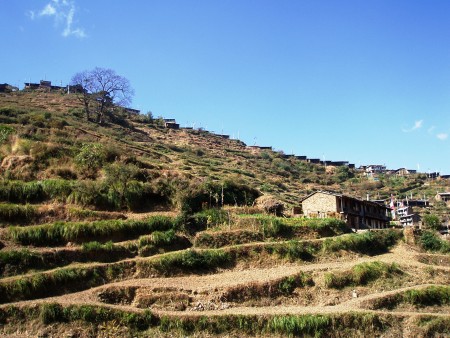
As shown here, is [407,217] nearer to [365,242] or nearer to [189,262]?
[365,242]

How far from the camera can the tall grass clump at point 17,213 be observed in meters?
28.3

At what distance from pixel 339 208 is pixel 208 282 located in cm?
2214

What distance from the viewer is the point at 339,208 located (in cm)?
4462

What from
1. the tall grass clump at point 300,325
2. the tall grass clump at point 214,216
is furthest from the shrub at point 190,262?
the tall grass clump at point 300,325

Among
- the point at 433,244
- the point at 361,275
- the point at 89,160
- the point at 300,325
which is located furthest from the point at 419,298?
the point at 89,160

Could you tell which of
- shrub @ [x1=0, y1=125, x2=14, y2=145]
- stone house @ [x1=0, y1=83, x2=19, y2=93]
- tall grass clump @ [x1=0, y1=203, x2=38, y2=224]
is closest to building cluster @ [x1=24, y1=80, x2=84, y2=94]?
stone house @ [x1=0, y1=83, x2=19, y2=93]

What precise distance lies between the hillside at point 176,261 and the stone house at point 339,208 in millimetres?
6005

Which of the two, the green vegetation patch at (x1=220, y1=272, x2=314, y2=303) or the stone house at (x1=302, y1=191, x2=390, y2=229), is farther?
the stone house at (x1=302, y1=191, x2=390, y2=229)

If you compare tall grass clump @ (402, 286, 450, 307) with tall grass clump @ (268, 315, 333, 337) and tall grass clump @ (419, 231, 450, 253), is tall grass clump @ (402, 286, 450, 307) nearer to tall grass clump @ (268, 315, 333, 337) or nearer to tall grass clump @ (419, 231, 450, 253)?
tall grass clump @ (268, 315, 333, 337)

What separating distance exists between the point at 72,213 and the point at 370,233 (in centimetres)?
2341

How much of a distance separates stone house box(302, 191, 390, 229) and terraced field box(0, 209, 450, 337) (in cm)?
867

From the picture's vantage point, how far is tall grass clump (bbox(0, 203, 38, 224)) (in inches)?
1113

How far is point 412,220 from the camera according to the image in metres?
63.8

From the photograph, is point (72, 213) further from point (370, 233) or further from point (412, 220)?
point (412, 220)
